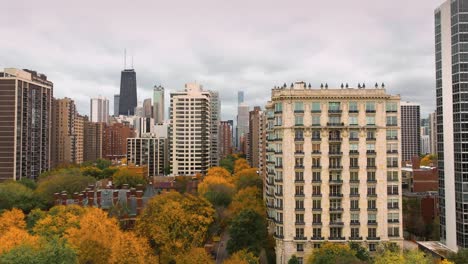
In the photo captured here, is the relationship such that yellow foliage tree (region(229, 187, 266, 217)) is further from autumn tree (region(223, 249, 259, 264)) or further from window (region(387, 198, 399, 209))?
window (region(387, 198, 399, 209))

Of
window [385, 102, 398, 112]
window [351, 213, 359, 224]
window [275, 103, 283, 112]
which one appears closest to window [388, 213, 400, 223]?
window [351, 213, 359, 224]

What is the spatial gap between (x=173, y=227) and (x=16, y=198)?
50.3m

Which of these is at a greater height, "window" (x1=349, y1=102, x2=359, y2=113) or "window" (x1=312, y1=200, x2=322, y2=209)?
"window" (x1=349, y1=102, x2=359, y2=113)

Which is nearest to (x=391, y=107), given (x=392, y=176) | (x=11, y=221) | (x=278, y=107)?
(x=392, y=176)

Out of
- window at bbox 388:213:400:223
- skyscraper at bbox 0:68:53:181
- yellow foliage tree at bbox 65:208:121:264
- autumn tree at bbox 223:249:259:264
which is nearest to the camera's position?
yellow foliage tree at bbox 65:208:121:264

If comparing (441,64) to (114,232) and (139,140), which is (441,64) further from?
(139,140)

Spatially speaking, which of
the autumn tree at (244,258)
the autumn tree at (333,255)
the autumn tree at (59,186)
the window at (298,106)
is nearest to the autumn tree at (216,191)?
the autumn tree at (59,186)

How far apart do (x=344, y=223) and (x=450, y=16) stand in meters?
40.7

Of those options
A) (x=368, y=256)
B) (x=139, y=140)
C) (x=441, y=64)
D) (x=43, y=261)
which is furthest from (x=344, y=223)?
(x=139, y=140)

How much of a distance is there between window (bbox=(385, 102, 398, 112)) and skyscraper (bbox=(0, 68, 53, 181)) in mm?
117328

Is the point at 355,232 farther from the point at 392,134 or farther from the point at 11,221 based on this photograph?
the point at 11,221

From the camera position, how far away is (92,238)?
191 ft

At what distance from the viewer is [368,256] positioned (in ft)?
216

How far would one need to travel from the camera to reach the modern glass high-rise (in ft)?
227
